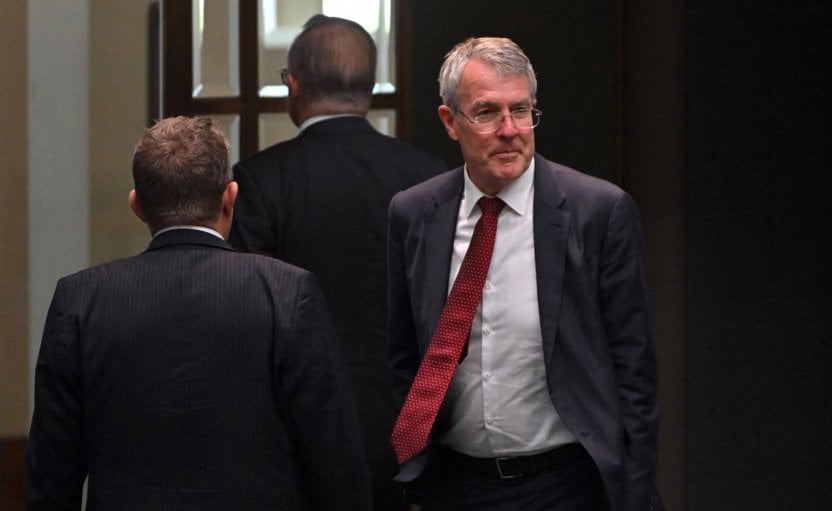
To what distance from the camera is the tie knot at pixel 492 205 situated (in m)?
3.46

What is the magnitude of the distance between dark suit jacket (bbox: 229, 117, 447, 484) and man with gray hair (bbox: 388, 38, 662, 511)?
23.8 inches

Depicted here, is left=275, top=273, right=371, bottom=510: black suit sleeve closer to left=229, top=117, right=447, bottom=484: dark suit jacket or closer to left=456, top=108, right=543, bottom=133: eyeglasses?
left=456, top=108, right=543, bottom=133: eyeglasses

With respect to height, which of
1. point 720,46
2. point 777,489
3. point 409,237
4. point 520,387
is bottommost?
point 777,489

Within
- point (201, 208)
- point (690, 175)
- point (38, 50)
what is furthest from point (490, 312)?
point (38, 50)

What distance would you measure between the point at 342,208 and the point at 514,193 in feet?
2.47

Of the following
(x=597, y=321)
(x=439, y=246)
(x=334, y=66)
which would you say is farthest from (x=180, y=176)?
(x=334, y=66)

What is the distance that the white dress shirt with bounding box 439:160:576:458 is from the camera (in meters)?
3.36

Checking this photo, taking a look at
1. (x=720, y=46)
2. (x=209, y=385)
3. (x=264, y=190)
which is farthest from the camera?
(x=720, y=46)

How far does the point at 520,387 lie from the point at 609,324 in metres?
0.23

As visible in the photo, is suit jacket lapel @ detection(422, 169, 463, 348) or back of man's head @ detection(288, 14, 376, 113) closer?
suit jacket lapel @ detection(422, 169, 463, 348)

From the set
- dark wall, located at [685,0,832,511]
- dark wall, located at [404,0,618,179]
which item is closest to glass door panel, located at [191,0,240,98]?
dark wall, located at [404,0,618,179]

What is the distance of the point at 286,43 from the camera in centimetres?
556

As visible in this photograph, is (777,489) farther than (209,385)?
Yes

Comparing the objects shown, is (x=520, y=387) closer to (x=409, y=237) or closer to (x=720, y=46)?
(x=409, y=237)
